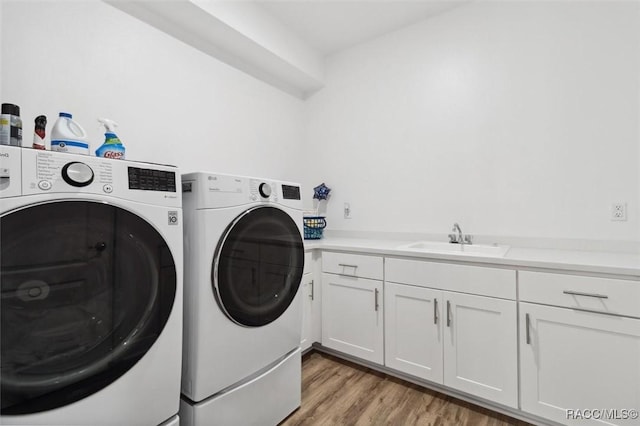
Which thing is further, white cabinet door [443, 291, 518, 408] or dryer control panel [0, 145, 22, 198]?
white cabinet door [443, 291, 518, 408]

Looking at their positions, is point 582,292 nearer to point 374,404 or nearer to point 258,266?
point 374,404

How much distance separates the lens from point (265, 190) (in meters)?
1.42

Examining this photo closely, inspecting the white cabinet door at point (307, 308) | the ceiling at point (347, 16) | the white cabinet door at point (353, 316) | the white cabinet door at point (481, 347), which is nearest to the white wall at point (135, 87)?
the ceiling at point (347, 16)

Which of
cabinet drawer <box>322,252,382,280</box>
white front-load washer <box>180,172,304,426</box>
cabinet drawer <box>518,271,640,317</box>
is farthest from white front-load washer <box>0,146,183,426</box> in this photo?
cabinet drawer <box>518,271,640,317</box>

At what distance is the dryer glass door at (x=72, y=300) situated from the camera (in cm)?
75

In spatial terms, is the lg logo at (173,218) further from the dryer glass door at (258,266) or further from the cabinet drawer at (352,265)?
the cabinet drawer at (352,265)

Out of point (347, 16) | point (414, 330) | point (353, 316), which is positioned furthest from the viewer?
point (347, 16)

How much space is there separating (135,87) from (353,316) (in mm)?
1952

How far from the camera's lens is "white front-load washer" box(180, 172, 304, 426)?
3.87 ft

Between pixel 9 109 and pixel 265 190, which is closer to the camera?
pixel 9 109

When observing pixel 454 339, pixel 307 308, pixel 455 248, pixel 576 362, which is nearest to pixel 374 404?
pixel 454 339

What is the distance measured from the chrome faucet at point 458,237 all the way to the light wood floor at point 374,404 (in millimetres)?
973

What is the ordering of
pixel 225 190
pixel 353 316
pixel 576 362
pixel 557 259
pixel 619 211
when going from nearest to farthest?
pixel 225 190
pixel 576 362
pixel 557 259
pixel 619 211
pixel 353 316

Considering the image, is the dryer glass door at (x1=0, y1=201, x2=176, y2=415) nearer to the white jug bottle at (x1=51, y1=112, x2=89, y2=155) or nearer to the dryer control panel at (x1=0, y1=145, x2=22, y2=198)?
the dryer control panel at (x1=0, y1=145, x2=22, y2=198)
